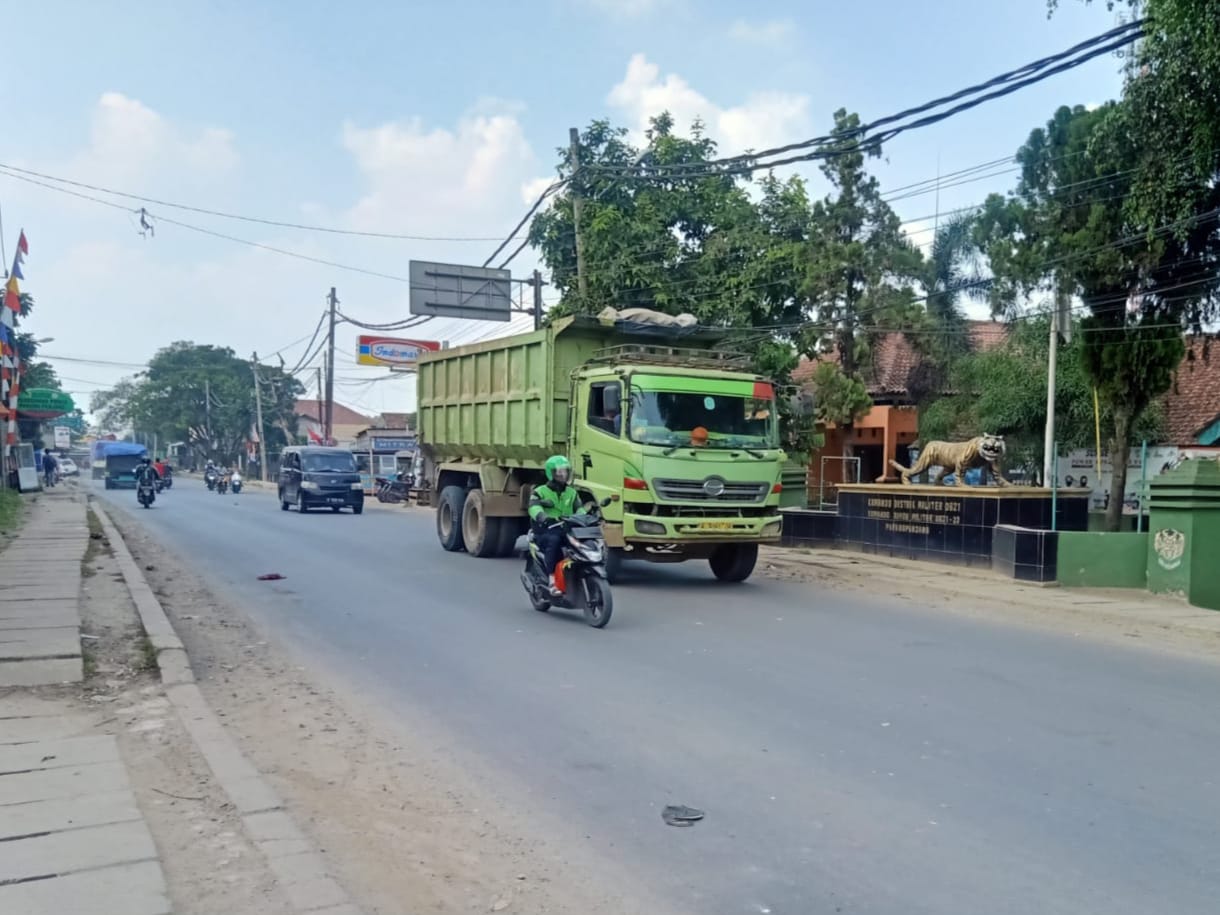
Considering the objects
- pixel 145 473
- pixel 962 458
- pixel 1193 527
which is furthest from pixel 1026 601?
pixel 145 473

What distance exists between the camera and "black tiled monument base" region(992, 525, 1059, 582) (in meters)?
12.7

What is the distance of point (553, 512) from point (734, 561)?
12.0 feet

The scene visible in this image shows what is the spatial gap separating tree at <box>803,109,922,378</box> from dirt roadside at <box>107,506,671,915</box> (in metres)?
19.0

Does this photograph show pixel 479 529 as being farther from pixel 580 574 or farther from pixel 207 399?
pixel 207 399

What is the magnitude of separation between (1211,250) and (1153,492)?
5.60 metres

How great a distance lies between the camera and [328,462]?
95.1 ft

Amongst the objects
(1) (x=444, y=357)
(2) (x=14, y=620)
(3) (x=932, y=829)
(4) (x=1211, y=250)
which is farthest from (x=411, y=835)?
(4) (x=1211, y=250)

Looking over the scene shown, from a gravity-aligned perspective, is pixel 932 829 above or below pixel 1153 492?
below

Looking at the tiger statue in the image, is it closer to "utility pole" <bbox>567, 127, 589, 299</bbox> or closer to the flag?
"utility pole" <bbox>567, 127, 589, 299</bbox>

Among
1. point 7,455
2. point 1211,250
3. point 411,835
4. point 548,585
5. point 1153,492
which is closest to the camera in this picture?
point 411,835

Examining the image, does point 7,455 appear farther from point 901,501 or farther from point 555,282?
point 901,501

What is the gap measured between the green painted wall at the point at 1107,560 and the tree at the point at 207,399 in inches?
2534

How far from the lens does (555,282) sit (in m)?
24.2

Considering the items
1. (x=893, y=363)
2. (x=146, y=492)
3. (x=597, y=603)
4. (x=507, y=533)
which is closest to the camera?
(x=597, y=603)
